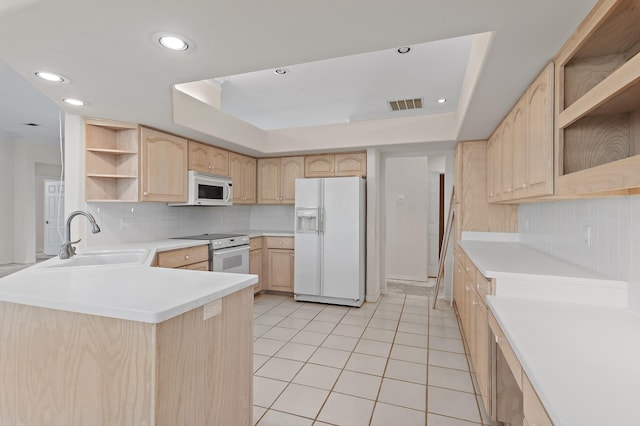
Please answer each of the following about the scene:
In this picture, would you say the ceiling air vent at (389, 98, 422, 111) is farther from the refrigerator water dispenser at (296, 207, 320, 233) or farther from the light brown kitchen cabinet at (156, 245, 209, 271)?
the light brown kitchen cabinet at (156, 245, 209, 271)

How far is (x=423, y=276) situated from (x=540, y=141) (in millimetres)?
3991

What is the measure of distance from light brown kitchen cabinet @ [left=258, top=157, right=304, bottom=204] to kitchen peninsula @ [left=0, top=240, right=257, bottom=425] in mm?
3262

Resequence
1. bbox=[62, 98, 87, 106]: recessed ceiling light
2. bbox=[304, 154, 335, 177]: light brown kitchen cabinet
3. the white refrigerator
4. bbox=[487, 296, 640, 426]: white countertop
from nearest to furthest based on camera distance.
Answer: bbox=[487, 296, 640, 426]: white countertop
bbox=[62, 98, 87, 106]: recessed ceiling light
the white refrigerator
bbox=[304, 154, 335, 177]: light brown kitchen cabinet

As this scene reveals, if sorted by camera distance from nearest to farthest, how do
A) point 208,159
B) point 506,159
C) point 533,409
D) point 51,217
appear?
point 533,409 → point 506,159 → point 208,159 → point 51,217

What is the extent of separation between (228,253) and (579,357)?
3453 millimetres

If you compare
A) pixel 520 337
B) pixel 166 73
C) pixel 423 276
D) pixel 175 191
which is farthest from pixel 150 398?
pixel 423 276

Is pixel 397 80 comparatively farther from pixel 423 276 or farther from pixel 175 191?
pixel 423 276

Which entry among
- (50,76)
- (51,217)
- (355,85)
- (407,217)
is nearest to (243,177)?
(355,85)

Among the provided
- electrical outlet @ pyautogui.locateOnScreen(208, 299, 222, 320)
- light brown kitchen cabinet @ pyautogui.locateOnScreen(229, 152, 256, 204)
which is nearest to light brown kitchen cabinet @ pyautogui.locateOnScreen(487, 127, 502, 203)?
electrical outlet @ pyautogui.locateOnScreen(208, 299, 222, 320)

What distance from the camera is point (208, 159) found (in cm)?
399

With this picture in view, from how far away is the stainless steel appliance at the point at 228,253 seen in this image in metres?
3.71

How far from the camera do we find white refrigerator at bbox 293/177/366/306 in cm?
413

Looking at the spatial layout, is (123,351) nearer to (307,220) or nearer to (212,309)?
(212,309)

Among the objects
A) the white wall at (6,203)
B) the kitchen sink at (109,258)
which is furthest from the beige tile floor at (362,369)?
the white wall at (6,203)
